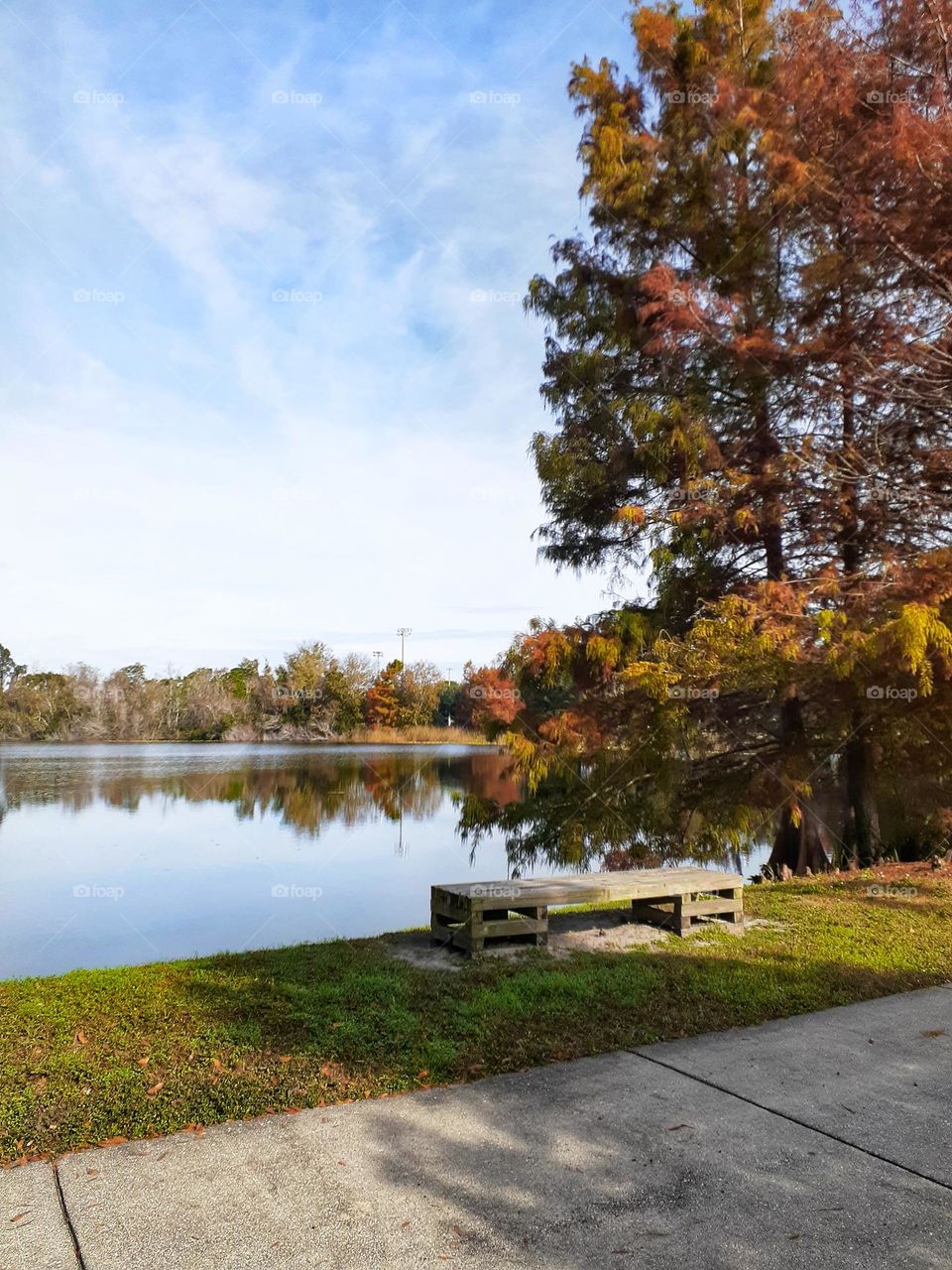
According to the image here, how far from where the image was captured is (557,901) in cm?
649

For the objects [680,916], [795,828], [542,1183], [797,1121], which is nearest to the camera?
[542,1183]

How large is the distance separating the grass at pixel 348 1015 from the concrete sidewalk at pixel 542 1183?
26 cm

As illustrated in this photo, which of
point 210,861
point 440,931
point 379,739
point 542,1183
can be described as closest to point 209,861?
point 210,861

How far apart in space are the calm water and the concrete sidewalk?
21.6 feet

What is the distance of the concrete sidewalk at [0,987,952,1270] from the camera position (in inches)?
111

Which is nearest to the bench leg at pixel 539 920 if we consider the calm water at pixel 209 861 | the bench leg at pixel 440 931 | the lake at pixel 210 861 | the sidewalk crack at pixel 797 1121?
the bench leg at pixel 440 931

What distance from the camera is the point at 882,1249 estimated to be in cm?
285

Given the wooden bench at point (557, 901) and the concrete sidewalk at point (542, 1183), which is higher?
the wooden bench at point (557, 901)

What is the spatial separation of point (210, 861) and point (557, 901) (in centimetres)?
1122

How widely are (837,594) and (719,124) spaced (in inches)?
265

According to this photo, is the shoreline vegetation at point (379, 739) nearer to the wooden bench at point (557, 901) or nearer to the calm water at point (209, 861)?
the calm water at point (209, 861)

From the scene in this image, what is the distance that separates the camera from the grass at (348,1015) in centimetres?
393

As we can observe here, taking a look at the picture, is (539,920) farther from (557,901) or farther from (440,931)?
(440,931)

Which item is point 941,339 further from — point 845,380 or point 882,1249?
point 882,1249
